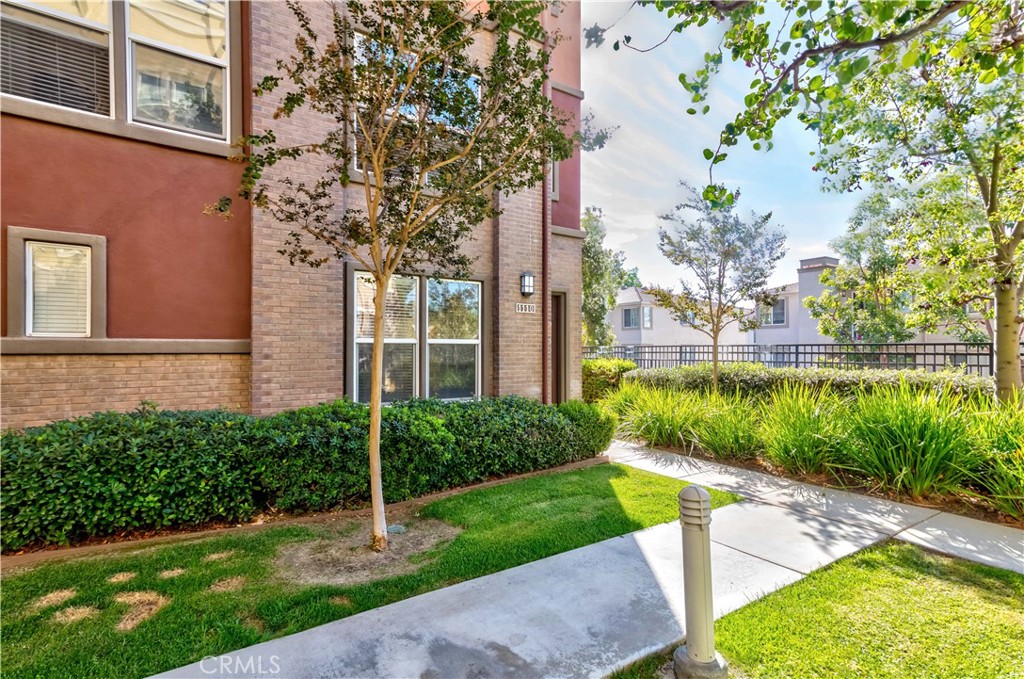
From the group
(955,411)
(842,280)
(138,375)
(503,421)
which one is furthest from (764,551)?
(842,280)

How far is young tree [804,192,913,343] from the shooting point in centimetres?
1308

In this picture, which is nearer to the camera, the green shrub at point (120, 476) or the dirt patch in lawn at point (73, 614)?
the dirt patch in lawn at point (73, 614)

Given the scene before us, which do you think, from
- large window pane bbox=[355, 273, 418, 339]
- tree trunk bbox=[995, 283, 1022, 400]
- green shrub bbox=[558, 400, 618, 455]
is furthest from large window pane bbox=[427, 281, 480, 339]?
tree trunk bbox=[995, 283, 1022, 400]

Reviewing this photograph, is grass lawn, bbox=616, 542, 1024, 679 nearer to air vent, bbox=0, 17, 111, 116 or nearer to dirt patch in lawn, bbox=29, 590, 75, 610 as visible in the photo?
dirt patch in lawn, bbox=29, 590, 75, 610

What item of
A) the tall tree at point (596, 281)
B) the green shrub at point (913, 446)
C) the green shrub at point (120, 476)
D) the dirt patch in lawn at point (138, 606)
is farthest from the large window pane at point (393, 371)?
the tall tree at point (596, 281)

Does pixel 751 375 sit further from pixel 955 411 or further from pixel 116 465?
pixel 116 465

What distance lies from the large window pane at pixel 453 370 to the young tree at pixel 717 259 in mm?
5105

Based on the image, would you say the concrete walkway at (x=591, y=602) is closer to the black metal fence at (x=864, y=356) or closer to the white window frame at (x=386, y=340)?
the white window frame at (x=386, y=340)

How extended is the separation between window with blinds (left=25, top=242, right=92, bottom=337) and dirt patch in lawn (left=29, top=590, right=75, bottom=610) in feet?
10.6

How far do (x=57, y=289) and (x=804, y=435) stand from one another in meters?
9.22

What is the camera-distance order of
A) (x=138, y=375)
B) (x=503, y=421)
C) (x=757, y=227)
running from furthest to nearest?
(x=757, y=227), (x=503, y=421), (x=138, y=375)

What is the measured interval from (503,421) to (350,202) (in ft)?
12.5

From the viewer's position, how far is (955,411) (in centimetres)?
618

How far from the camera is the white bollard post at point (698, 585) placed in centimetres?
262
